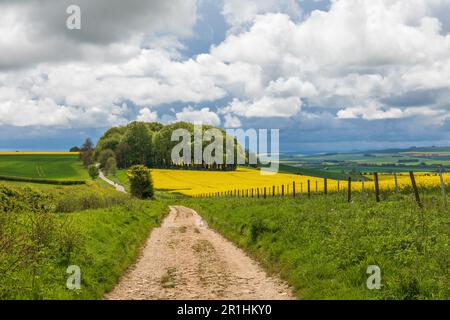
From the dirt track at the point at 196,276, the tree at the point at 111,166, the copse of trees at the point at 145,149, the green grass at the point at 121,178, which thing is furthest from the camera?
the copse of trees at the point at 145,149

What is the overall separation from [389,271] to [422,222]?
15.7ft

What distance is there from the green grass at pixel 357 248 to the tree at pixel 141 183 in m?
55.9

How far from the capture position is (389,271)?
10.6m

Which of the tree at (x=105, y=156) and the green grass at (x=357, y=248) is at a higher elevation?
the tree at (x=105, y=156)

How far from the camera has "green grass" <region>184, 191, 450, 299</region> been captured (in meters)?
9.65

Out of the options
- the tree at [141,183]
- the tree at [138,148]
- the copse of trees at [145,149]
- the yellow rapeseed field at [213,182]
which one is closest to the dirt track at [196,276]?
the yellow rapeseed field at [213,182]

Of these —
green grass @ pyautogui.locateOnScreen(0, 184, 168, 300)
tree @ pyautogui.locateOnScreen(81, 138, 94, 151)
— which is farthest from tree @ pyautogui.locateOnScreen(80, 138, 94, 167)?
green grass @ pyautogui.locateOnScreen(0, 184, 168, 300)

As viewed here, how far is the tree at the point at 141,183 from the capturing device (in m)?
74.6

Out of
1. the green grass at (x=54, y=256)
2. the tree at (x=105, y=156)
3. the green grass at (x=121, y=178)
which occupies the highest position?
the tree at (x=105, y=156)

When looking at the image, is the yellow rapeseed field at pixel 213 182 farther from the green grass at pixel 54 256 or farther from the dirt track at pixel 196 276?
the green grass at pixel 54 256
